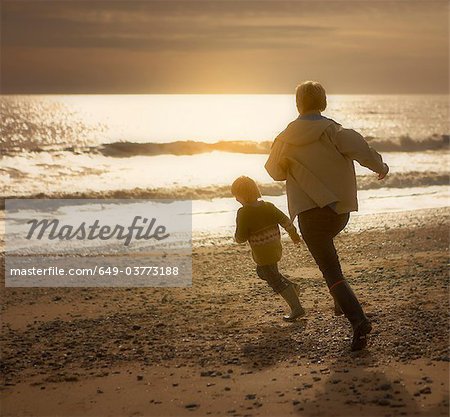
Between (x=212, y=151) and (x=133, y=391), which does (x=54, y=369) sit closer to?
(x=133, y=391)

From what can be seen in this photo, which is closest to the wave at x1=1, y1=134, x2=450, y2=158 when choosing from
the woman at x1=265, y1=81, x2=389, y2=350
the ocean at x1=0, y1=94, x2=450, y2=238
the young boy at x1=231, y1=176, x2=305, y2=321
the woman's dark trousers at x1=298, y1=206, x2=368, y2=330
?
the ocean at x1=0, y1=94, x2=450, y2=238

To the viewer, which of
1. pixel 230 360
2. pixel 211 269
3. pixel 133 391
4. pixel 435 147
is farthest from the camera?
pixel 435 147

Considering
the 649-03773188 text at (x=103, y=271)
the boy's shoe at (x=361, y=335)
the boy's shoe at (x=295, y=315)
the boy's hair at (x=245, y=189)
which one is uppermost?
the boy's hair at (x=245, y=189)

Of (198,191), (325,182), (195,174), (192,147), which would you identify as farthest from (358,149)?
(192,147)

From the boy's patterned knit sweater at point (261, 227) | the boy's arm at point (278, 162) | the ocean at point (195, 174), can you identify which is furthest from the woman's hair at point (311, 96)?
the ocean at point (195, 174)

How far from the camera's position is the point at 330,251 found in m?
6.21

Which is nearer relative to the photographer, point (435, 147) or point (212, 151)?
point (212, 151)

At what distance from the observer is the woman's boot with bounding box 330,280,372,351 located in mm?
6156

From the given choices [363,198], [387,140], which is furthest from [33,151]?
[363,198]

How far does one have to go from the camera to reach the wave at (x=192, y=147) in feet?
155

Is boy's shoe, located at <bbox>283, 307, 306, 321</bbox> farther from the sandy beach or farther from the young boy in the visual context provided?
the sandy beach

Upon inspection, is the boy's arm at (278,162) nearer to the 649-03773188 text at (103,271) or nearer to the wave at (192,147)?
the 649-03773188 text at (103,271)

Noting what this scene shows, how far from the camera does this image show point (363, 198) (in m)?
22.1

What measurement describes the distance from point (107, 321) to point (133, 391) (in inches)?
88.2
